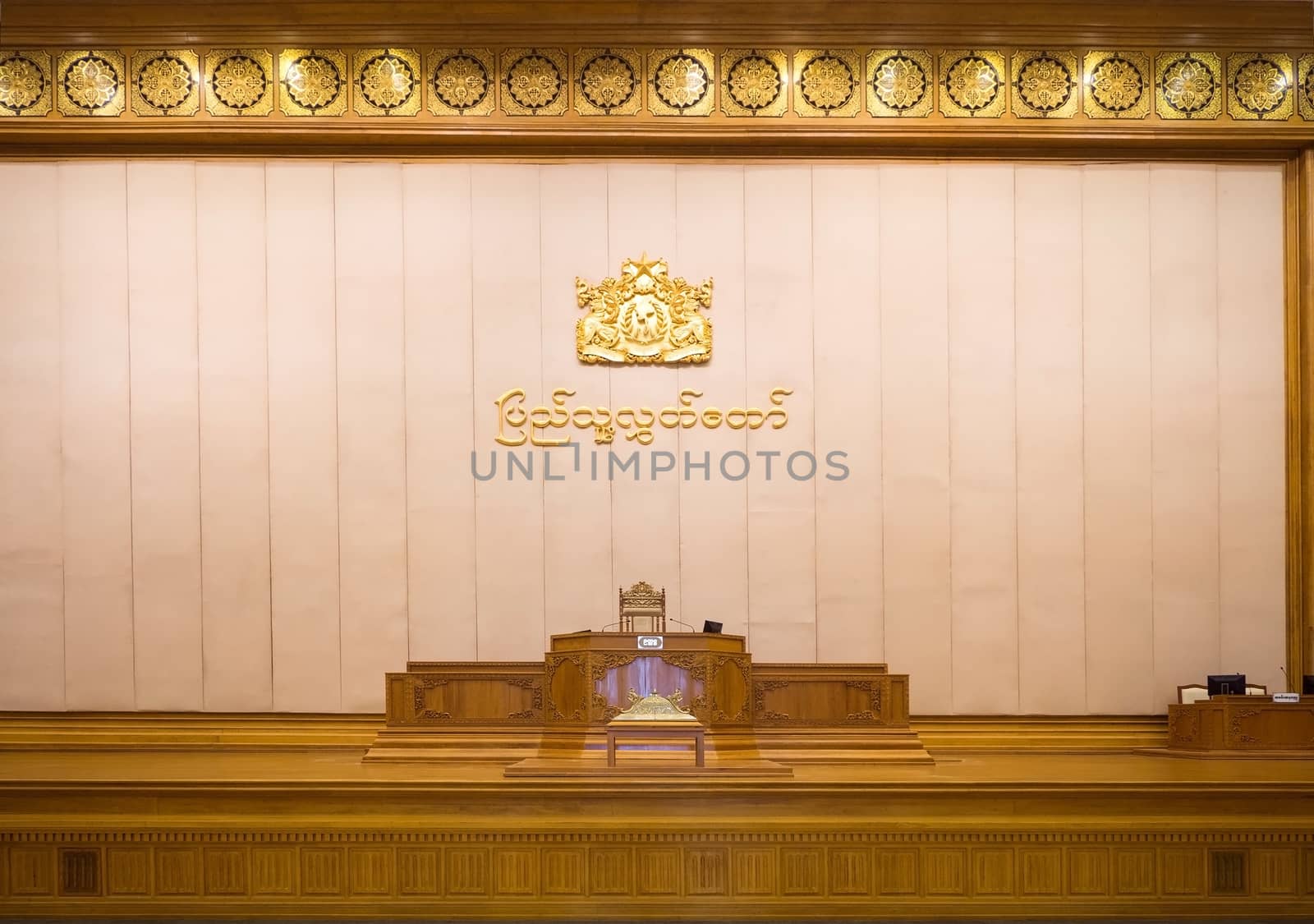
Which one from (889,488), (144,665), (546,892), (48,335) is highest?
(48,335)

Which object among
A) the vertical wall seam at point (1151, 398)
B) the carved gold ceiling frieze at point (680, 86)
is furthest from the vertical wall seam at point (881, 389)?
the vertical wall seam at point (1151, 398)

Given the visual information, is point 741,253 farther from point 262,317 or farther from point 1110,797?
point 1110,797

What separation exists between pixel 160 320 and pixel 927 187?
4.95 meters

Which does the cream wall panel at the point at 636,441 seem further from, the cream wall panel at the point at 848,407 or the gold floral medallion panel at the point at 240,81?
the gold floral medallion panel at the point at 240,81

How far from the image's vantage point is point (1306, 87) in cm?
804

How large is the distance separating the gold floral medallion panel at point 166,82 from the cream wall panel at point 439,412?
141 cm

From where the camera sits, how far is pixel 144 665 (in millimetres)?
7867

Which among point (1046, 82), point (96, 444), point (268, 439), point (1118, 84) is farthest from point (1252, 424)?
point (96, 444)

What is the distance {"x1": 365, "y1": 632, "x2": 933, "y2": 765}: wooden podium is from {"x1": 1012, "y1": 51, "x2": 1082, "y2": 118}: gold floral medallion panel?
3790mm

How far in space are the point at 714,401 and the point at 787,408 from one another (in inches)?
18.1

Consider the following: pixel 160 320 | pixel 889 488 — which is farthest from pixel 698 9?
pixel 160 320

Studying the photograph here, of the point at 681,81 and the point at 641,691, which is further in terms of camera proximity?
the point at 681,81

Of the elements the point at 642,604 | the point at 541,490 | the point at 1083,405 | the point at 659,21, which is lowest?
the point at 642,604

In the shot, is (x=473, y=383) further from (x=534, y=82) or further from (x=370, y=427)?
(x=534, y=82)
